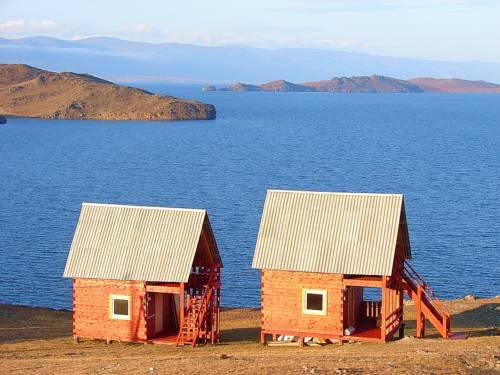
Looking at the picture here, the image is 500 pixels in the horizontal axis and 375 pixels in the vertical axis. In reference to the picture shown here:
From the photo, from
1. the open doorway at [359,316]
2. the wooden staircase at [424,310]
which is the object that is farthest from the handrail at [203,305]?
the wooden staircase at [424,310]

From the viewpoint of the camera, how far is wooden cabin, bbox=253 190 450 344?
3872 cm

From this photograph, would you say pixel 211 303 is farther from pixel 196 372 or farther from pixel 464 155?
pixel 464 155

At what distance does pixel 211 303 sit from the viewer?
4088cm

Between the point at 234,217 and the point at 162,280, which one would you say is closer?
the point at 162,280

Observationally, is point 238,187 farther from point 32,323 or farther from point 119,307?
point 119,307

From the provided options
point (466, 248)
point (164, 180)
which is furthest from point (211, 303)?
point (164, 180)

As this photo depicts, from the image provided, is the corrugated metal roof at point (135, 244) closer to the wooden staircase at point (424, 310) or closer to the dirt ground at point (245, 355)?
the dirt ground at point (245, 355)

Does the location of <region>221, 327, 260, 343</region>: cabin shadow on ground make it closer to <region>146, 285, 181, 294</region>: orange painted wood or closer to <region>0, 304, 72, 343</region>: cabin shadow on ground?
<region>146, 285, 181, 294</region>: orange painted wood

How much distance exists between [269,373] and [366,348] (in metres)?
7.20

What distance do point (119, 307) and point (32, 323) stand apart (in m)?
8.51

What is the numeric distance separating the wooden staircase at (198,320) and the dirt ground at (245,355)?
0.96 metres

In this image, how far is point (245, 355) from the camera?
35219 mm

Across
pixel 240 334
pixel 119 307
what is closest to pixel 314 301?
pixel 240 334

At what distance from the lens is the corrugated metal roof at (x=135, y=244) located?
4016cm
